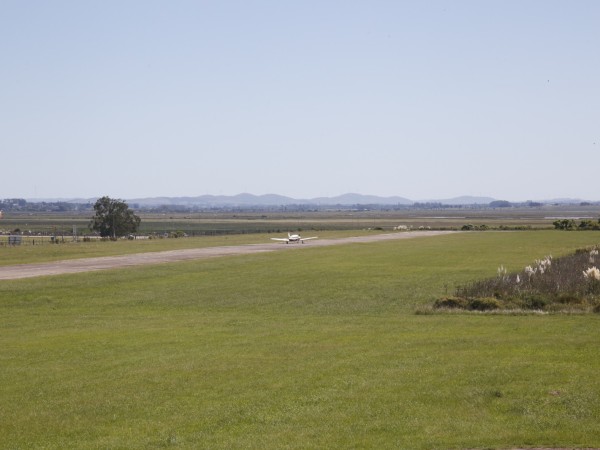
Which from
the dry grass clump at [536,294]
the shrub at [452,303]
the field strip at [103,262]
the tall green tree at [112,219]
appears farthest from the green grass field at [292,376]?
the tall green tree at [112,219]

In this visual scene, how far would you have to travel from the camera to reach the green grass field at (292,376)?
12.9 meters

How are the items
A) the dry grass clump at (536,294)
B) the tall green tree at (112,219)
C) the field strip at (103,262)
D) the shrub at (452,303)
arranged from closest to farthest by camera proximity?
the dry grass clump at (536,294), the shrub at (452,303), the field strip at (103,262), the tall green tree at (112,219)

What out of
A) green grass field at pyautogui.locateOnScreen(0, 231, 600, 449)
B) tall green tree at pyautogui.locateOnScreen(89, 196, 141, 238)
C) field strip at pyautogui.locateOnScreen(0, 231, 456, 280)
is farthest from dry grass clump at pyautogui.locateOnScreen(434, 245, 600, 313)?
tall green tree at pyautogui.locateOnScreen(89, 196, 141, 238)

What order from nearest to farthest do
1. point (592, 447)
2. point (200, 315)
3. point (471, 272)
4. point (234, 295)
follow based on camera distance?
point (592, 447) → point (200, 315) → point (234, 295) → point (471, 272)

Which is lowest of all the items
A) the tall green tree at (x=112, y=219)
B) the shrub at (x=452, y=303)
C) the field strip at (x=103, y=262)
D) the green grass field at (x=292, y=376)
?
the shrub at (x=452, y=303)

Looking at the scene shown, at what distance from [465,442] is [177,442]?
169 inches

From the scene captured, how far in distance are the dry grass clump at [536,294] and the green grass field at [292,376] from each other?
1686mm

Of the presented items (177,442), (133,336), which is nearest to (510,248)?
(133,336)

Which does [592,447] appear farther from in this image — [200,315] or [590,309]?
[200,315]

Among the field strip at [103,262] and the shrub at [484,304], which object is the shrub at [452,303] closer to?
the shrub at [484,304]

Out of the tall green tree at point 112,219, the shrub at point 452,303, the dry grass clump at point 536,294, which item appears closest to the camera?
the dry grass clump at point 536,294

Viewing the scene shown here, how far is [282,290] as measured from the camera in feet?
128

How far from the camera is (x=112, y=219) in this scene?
130 meters

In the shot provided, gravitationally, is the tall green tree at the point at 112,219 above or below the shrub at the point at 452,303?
above
